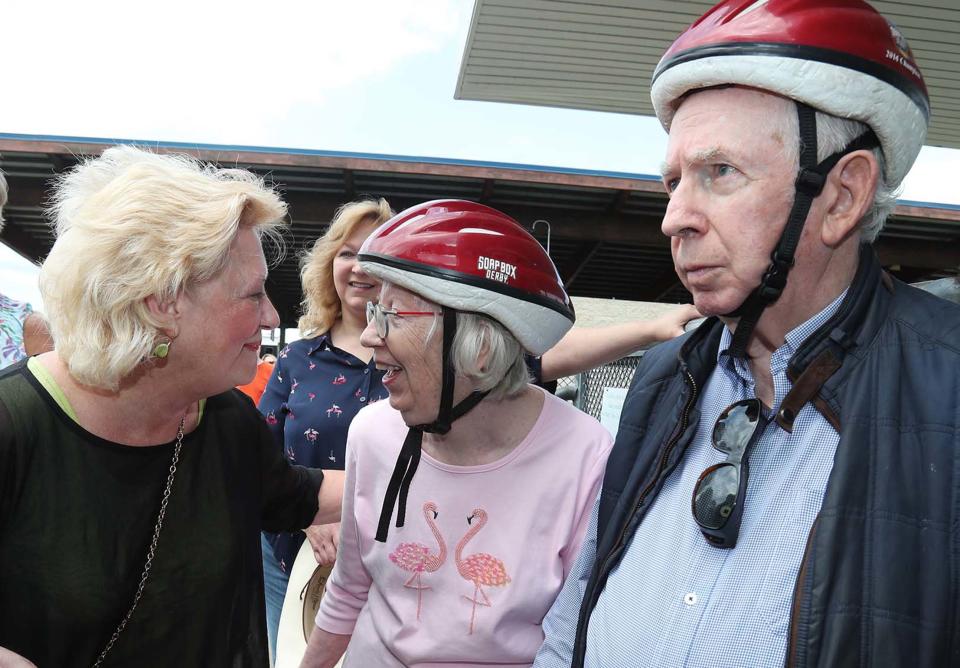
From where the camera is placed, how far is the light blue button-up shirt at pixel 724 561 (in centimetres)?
132

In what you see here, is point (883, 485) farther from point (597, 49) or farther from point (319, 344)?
point (597, 49)

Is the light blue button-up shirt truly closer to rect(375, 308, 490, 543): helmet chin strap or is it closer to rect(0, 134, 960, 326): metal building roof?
rect(375, 308, 490, 543): helmet chin strap

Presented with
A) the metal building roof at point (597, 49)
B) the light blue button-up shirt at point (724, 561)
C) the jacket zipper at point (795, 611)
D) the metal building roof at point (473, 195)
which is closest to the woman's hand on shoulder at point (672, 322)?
the light blue button-up shirt at point (724, 561)

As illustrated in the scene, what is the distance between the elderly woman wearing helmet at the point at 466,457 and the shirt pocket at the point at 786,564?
2.57 feet

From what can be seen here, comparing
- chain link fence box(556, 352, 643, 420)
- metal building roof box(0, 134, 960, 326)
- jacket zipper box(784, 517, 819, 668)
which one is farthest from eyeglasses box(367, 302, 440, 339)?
metal building roof box(0, 134, 960, 326)

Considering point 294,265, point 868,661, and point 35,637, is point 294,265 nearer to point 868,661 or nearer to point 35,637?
point 35,637

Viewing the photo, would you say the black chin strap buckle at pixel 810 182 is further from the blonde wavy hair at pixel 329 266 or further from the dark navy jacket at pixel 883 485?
the blonde wavy hair at pixel 329 266

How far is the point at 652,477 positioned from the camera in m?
1.64

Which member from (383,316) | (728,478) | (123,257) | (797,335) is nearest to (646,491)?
(728,478)

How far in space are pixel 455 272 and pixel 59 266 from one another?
110 cm

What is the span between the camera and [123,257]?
6.37 ft

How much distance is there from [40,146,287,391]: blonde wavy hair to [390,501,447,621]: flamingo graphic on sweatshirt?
92 centimetres

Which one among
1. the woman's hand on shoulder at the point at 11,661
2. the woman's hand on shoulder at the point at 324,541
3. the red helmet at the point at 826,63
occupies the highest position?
the red helmet at the point at 826,63

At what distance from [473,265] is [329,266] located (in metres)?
1.92
